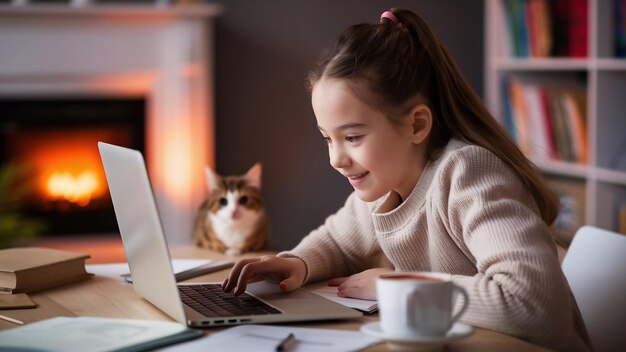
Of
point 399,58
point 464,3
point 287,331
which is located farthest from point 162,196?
point 287,331

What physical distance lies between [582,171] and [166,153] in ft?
5.09

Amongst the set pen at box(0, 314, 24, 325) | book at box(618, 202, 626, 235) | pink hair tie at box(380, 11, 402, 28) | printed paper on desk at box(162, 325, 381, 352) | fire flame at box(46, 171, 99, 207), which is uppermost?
pink hair tie at box(380, 11, 402, 28)

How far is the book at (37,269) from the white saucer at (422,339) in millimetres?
579

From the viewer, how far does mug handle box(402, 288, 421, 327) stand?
91cm

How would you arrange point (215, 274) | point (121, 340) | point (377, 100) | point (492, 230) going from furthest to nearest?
point (215, 274) → point (377, 100) → point (492, 230) → point (121, 340)

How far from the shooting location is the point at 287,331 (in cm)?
103

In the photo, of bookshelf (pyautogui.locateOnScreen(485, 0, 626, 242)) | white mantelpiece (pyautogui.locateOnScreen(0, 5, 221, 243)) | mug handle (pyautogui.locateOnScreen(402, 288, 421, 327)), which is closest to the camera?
mug handle (pyautogui.locateOnScreen(402, 288, 421, 327))

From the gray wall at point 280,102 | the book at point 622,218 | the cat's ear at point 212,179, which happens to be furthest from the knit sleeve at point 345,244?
the gray wall at point 280,102

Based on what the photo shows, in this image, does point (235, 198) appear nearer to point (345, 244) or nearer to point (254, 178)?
point (254, 178)

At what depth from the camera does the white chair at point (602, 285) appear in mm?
1326

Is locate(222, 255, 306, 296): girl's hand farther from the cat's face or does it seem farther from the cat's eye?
the cat's face

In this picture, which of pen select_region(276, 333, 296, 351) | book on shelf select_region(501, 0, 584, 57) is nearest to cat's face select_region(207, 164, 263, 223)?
pen select_region(276, 333, 296, 351)

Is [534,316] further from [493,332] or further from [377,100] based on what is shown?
[377,100]

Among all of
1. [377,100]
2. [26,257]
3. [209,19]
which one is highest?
[209,19]
